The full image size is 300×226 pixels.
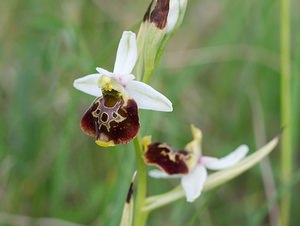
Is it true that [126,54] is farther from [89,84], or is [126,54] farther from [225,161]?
[225,161]

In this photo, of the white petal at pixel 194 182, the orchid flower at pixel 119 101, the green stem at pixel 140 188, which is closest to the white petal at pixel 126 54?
the orchid flower at pixel 119 101

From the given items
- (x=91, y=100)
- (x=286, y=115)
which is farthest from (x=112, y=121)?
(x=91, y=100)

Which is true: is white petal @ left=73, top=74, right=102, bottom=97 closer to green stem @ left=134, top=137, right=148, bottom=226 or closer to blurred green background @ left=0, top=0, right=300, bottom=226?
green stem @ left=134, top=137, right=148, bottom=226

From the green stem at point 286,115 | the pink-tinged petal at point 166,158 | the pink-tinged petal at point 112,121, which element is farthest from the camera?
the green stem at point 286,115

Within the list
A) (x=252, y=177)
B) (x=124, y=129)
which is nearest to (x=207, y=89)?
(x=252, y=177)

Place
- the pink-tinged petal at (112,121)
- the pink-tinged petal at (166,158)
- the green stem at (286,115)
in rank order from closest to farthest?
1. the pink-tinged petal at (112,121)
2. the pink-tinged petal at (166,158)
3. the green stem at (286,115)

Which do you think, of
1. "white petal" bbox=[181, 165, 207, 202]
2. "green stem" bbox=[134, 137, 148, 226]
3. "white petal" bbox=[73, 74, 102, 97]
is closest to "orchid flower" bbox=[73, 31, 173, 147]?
Result: "white petal" bbox=[73, 74, 102, 97]

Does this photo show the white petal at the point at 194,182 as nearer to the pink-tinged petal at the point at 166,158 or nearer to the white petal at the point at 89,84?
the pink-tinged petal at the point at 166,158
